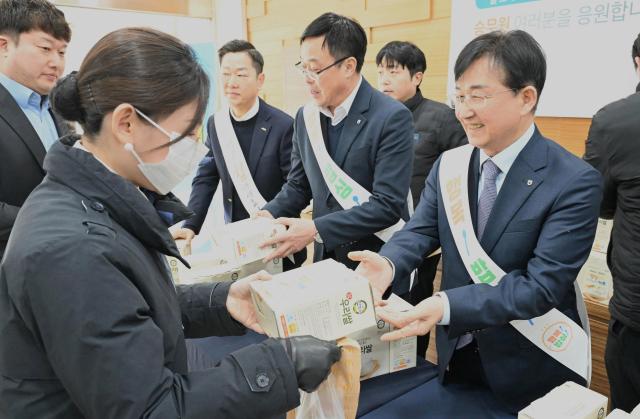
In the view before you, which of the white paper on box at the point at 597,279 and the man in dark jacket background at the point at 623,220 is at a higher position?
the man in dark jacket background at the point at 623,220

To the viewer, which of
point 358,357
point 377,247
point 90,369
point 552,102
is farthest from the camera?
point 552,102

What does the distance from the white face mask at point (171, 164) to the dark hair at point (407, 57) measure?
7.33ft

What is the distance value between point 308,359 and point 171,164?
1.44ft

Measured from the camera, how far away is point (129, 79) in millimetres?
818

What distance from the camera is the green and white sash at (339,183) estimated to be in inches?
74.2

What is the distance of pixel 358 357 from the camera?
3.41 feet

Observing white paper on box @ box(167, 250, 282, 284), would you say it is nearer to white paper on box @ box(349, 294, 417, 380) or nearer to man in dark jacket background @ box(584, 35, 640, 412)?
white paper on box @ box(349, 294, 417, 380)

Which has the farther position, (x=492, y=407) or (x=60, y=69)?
(x=60, y=69)

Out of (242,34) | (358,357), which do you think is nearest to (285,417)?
(358,357)

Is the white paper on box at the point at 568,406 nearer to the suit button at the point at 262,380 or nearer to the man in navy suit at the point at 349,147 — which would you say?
the suit button at the point at 262,380

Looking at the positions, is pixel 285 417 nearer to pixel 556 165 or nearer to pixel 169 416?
pixel 169 416

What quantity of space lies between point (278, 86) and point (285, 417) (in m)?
3.66

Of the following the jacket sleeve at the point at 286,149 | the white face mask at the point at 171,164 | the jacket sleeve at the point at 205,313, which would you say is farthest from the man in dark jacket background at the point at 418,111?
the white face mask at the point at 171,164

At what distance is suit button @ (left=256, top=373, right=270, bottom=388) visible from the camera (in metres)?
0.83
